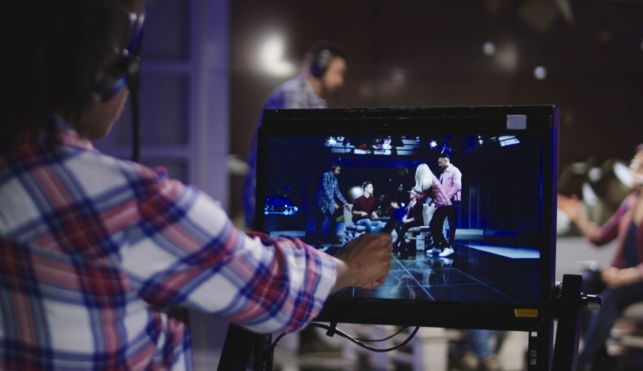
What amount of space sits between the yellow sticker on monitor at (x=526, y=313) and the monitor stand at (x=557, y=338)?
0.06 feet

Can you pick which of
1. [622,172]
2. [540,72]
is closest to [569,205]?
[622,172]

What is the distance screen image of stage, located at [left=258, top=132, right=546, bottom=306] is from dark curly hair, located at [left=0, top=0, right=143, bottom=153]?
0.44 m

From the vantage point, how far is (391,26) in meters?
4.02

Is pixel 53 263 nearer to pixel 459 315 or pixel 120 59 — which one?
pixel 120 59

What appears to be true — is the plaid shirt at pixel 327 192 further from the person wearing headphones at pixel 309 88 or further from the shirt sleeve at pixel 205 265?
the person wearing headphones at pixel 309 88

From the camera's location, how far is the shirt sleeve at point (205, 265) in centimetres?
66

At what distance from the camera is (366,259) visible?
933 mm

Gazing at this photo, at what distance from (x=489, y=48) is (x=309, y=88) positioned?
58.8 inches

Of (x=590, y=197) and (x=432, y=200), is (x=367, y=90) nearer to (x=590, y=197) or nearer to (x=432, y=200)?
(x=590, y=197)

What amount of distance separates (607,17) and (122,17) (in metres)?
4.03

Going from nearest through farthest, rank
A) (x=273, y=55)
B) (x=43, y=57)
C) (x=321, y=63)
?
1. (x=43, y=57)
2. (x=321, y=63)
3. (x=273, y=55)

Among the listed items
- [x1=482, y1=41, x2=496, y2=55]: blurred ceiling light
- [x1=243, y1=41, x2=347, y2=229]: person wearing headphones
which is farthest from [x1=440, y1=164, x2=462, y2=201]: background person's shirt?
[x1=482, y1=41, x2=496, y2=55]: blurred ceiling light

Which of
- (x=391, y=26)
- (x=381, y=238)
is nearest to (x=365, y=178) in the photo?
(x=381, y=238)

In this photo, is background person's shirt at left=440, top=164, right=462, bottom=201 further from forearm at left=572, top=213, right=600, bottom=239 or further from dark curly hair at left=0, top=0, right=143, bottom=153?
forearm at left=572, top=213, right=600, bottom=239
